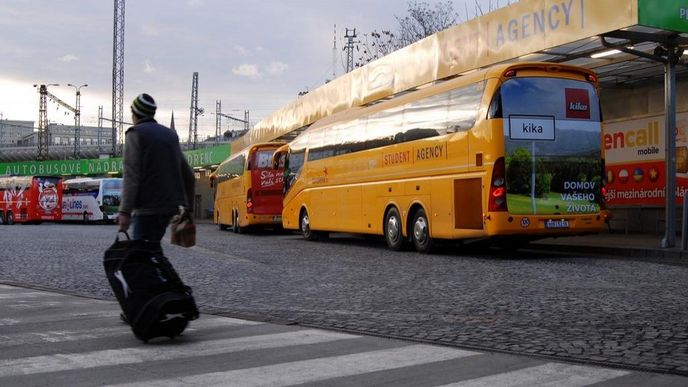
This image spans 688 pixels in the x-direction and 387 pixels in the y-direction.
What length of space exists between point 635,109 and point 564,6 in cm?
634

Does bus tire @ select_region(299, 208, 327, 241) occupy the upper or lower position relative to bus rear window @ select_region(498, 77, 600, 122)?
lower

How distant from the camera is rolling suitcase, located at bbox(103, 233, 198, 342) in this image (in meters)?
5.68

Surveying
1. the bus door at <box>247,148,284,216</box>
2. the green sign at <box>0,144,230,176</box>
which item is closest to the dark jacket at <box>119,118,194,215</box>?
the bus door at <box>247,148,284,216</box>

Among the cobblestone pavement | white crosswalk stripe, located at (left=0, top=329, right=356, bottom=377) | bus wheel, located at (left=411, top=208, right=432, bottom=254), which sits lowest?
white crosswalk stripe, located at (left=0, top=329, right=356, bottom=377)

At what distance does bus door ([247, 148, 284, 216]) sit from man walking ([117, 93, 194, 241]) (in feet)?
73.1

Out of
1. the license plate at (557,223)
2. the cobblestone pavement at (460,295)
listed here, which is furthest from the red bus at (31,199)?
the license plate at (557,223)

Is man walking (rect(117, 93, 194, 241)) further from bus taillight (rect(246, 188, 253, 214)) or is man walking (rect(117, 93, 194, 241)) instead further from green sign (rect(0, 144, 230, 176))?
green sign (rect(0, 144, 230, 176))

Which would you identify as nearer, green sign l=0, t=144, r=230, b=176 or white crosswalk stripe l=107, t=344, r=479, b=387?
white crosswalk stripe l=107, t=344, r=479, b=387

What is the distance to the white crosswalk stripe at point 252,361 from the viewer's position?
4.67m

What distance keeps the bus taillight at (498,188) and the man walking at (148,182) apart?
8.74m

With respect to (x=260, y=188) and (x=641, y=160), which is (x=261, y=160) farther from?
(x=641, y=160)

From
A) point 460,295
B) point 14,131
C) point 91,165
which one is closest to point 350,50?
point 91,165

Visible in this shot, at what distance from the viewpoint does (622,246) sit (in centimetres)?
1579

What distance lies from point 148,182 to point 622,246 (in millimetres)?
12376
